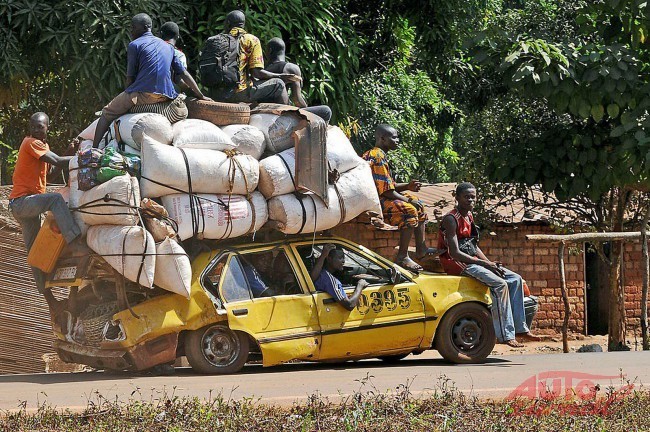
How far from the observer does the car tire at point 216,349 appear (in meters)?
9.49

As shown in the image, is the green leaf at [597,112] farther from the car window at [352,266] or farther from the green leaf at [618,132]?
the car window at [352,266]

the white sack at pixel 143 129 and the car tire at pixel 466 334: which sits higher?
the white sack at pixel 143 129

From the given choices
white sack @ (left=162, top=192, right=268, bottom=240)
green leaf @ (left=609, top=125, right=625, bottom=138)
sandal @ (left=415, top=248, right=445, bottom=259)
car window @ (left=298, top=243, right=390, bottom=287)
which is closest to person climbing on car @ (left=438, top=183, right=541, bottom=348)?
sandal @ (left=415, top=248, right=445, bottom=259)

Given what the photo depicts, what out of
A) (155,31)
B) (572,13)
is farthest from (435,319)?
(572,13)

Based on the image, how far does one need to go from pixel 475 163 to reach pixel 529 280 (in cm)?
302

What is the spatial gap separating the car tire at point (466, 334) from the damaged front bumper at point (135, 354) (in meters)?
2.67

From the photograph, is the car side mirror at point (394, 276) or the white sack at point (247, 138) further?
the car side mirror at point (394, 276)

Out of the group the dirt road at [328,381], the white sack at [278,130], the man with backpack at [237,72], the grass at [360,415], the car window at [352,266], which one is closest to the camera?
the grass at [360,415]

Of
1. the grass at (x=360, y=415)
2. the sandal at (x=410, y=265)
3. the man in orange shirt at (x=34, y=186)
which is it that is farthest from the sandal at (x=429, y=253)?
the man in orange shirt at (x=34, y=186)

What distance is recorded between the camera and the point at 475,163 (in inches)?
651

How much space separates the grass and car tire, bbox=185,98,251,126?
9.79ft

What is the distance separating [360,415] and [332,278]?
9.53 ft

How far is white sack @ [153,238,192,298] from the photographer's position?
9.05m

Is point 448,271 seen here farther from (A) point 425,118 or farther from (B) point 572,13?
(A) point 425,118
